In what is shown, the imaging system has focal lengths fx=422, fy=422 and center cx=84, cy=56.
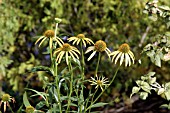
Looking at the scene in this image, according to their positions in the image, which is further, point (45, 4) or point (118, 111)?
point (118, 111)

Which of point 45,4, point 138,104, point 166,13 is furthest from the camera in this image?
point 138,104

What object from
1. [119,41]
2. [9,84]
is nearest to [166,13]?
[119,41]

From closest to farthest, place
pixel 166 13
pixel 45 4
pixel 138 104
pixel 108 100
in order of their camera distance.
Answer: pixel 166 13
pixel 45 4
pixel 108 100
pixel 138 104

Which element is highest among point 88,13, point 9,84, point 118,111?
point 88,13

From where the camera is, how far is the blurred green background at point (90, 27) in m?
3.83

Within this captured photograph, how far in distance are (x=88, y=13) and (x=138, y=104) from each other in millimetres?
1165

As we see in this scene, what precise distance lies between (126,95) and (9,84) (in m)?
1.19

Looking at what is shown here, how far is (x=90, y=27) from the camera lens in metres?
4.04

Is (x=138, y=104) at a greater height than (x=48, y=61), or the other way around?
(x=48, y=61)

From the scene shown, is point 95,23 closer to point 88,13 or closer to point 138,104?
point 88,13

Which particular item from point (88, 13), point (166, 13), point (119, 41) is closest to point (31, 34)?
point (88, 13)

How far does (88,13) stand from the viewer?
13.1 ft

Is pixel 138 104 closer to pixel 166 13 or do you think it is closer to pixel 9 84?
pixel 9 84

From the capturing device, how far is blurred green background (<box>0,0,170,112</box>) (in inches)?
151
